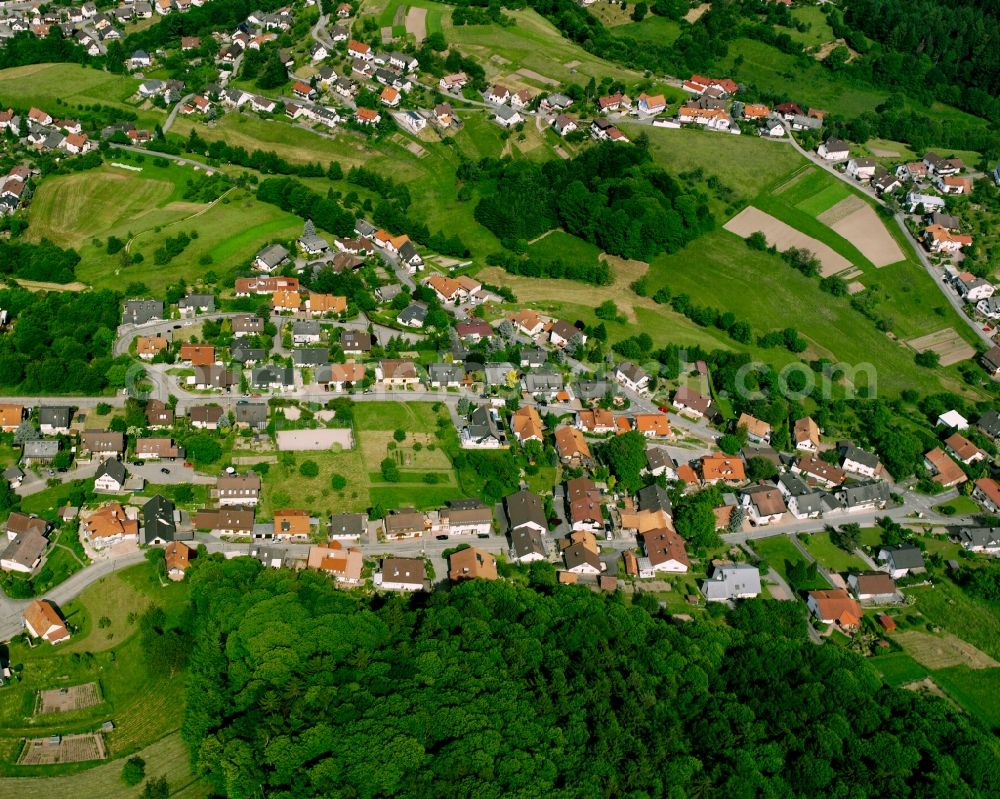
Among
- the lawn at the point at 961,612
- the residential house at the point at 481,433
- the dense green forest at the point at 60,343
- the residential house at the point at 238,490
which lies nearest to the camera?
the lawn at the point at 961,612

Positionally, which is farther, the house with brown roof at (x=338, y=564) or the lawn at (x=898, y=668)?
the house with brown roof at (x=338, y=564)

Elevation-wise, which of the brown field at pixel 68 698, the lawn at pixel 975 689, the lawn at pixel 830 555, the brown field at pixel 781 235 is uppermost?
the brown field at pixel 781 235

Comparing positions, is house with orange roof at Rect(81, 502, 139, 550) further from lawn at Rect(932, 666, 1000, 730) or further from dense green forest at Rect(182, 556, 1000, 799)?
lawn at Rect(932, 666, 1000, 730)

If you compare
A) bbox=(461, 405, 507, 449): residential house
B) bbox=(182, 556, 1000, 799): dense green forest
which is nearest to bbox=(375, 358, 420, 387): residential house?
bbox=(461, 405, 507, 449): residential house

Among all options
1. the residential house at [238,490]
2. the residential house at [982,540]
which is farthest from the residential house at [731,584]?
the residential house at [238,490]

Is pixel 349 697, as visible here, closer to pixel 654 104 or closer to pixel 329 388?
pixel 329 388

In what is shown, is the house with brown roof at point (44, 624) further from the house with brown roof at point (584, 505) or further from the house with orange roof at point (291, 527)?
the house with brown roof at point (584, 505)

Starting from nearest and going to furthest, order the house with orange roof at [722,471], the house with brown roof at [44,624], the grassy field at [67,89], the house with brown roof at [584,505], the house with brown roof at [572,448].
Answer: the house with brown roof at [44,624] → the house with brown roof at [584,505] → the house with brown roof at [572,448] → the house with orange roof at [722,471] → the grassy field at [67,89]
